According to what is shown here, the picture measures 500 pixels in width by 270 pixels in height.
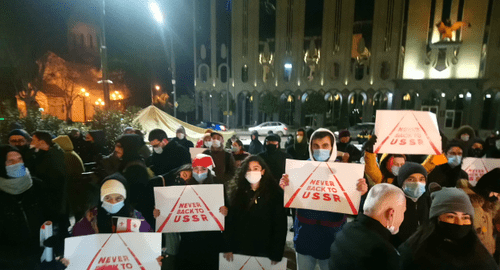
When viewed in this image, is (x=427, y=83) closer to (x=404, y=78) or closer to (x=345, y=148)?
(x=404, y=78)

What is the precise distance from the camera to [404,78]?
26766 mm

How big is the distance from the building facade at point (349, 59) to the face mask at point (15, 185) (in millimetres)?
22547

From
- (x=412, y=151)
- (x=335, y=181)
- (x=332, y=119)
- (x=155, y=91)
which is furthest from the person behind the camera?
(x=155, y=91)

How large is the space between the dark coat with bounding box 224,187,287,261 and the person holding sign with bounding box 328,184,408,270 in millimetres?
971

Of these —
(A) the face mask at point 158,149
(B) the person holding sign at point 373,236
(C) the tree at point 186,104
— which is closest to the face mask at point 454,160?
(B) the person holding sign at point 373,236

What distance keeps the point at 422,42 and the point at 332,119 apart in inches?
472

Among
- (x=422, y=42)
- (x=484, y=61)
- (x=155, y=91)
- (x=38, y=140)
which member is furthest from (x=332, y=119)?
(x=38, y=140)

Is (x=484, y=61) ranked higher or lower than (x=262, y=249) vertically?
higher

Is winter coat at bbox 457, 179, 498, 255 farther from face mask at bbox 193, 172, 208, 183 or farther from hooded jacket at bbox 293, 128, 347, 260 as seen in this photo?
face mask at bbox 193, 172, 208, 183

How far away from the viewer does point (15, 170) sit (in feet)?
9.14

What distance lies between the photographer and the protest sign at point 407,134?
3.30 metres

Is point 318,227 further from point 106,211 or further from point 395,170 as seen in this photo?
point 106,211

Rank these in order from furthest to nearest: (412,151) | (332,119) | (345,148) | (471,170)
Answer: (332,119)
(345,148)
(471,170)
(412,151)

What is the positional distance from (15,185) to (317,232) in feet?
11.0
